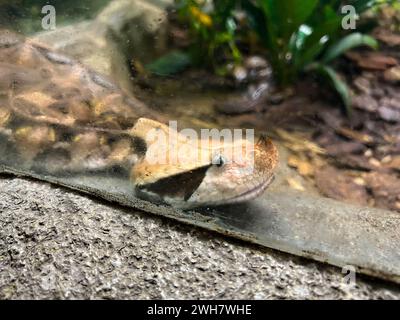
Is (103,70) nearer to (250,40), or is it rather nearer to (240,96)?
(240,96)

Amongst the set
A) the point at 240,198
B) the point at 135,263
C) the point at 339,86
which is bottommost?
the point at 135,263

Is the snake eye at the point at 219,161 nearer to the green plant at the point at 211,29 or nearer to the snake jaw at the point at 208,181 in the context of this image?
the snake jaw at the point at 208,181

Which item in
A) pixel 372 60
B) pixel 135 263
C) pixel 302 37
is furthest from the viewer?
pixel 372 60

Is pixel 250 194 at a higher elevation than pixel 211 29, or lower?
lower

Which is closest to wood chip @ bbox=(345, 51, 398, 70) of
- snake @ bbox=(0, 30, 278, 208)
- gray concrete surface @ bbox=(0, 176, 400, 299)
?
snake @ bbox=(0, 30, 278, 208)

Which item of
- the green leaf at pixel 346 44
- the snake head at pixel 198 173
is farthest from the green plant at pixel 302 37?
the snake head at pixel 198 173

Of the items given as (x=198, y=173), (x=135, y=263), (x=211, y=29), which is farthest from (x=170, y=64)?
(x=135, y=263)

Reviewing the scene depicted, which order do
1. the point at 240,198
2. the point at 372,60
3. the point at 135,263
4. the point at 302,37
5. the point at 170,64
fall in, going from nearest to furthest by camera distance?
1. the point at 135,263
2. the point at 240,198
3. the point at 170,64
4. the point at 302,37
5. the point at 372,60

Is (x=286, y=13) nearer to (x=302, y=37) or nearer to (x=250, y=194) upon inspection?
(x=302, y=37)
